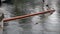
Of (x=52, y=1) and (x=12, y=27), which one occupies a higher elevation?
(x=52, y=1)

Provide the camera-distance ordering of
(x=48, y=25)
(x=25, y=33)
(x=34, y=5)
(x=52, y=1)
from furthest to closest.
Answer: (x=52, y=1) → (x=34, y=5) → (x=48, y=25) → (x=25, y=33)

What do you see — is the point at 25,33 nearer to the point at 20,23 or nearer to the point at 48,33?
the point at 48,33

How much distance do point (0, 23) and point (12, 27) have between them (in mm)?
319

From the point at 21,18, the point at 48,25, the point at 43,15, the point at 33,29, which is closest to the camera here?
the point at 33,29

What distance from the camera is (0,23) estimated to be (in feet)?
13.2

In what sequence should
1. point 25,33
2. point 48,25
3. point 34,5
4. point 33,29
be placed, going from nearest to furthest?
point 25,33, point 33,29, point 48,25, point 34,5

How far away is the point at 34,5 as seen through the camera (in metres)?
6.41

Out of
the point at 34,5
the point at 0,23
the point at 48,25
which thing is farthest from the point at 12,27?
the point at 34,5

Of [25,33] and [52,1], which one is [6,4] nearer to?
[52,1]

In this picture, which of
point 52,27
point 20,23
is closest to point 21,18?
point 20,23

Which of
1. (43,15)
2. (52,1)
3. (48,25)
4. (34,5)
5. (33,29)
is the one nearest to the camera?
(33,29)

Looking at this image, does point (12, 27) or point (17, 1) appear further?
point (17, 1)

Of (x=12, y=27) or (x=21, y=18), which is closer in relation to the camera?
(x=12, y=27)

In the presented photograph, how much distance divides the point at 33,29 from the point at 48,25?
1.65 ft
